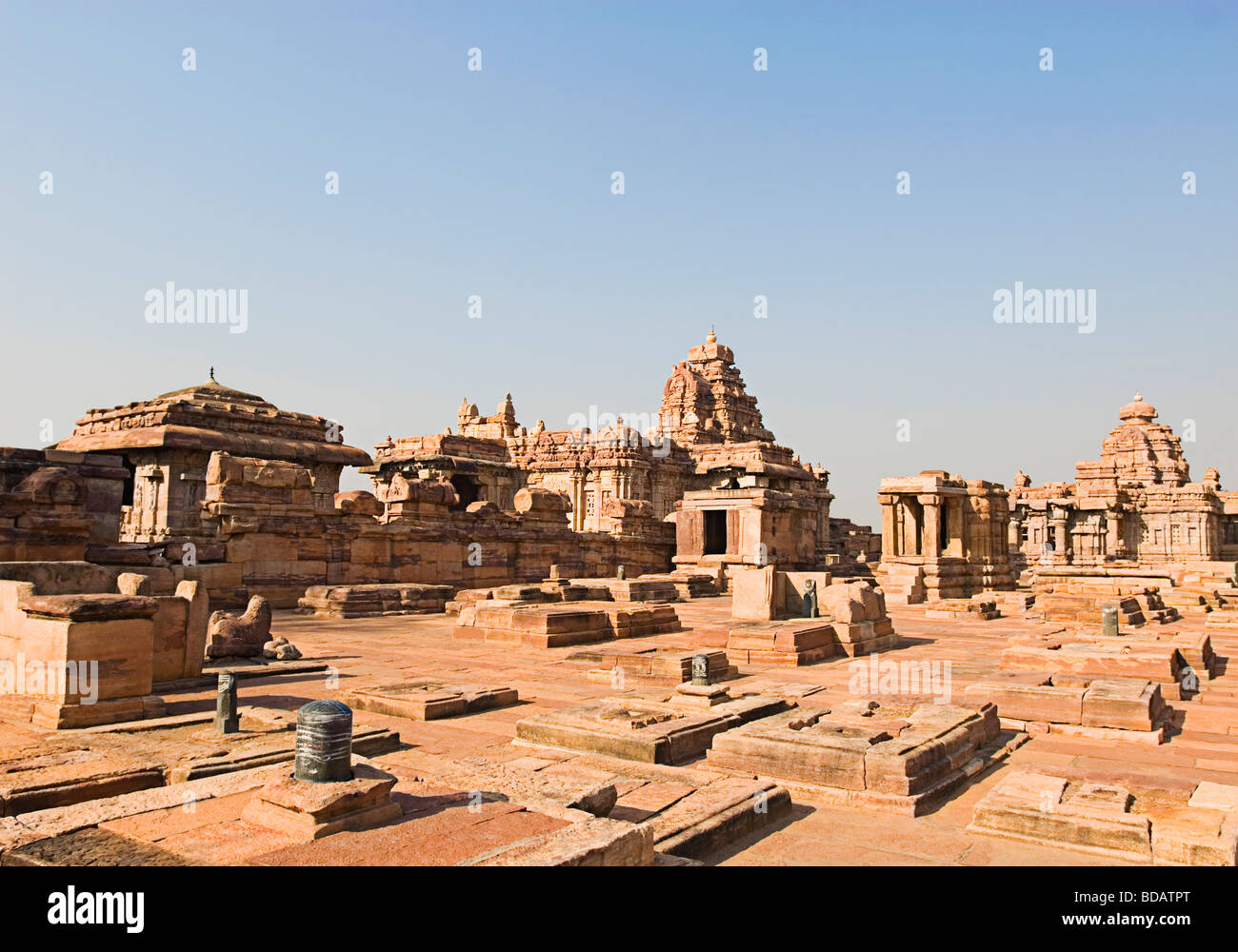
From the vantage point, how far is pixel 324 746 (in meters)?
3.65

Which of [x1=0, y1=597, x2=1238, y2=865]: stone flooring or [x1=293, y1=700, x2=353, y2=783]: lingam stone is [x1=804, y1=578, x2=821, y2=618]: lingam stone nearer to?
[x1=0, y1=597, x2=1238, y2=865]: stone flooring

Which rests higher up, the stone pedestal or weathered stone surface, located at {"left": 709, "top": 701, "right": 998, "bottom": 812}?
the stone pedestal

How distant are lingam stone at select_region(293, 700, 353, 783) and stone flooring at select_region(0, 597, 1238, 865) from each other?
2.05 feet

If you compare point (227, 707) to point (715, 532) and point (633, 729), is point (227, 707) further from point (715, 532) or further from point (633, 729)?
point (715, 532)

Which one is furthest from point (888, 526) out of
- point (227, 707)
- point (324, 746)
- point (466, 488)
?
point (324, 746)

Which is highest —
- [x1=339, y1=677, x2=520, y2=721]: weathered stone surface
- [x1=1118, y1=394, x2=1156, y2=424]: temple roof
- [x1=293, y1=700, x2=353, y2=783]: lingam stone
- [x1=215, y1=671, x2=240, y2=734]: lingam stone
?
[x1=1118, y1=394, x2=1156, y2=424]: temple roof

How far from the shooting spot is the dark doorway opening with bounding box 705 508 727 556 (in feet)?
87.3

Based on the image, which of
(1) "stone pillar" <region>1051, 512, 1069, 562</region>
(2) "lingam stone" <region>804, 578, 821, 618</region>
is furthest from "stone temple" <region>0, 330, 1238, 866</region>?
(1) "stone pillar" <region>1051, 512, 1069, 562</region>

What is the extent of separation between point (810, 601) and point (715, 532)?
14157 millimetres

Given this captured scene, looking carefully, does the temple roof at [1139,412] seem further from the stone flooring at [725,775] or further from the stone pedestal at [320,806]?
the stone pedestal at [320,806]

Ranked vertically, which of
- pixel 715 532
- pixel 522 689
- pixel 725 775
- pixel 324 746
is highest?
pixel 715 532

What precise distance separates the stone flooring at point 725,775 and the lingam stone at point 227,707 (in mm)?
931

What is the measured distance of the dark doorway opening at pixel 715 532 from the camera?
87.3 feet
